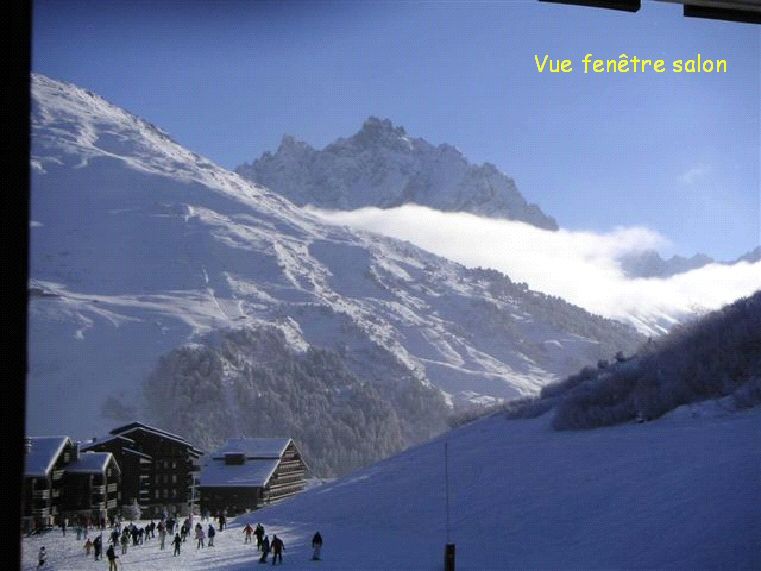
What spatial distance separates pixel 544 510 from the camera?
65.8 feet

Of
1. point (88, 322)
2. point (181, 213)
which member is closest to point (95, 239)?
point (181, 213)

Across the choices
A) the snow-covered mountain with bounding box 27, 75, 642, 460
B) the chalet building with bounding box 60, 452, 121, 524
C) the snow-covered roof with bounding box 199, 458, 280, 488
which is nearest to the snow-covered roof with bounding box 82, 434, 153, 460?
the snow-covered roof with bounding box 199, 458, 280, 488

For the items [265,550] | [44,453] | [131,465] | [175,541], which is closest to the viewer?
[265,550]

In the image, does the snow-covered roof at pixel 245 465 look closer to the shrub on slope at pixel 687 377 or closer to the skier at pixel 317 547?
the shrub on slope at pixel 687 377

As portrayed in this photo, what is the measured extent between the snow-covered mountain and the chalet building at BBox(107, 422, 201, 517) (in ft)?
140

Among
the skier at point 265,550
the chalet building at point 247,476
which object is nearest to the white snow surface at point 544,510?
the skier at point 265,550

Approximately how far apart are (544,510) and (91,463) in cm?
2283

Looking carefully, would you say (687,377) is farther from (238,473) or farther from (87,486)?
(238,473)

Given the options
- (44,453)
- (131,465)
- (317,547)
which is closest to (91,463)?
(44,453)

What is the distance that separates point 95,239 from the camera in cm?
15188

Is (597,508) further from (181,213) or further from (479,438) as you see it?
A: (181,213)

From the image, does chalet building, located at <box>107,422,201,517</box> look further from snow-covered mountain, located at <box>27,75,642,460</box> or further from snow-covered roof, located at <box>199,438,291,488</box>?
snow-covered mountain, located at <box>27,75,642,460</box>

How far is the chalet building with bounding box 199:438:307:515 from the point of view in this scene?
4397cm

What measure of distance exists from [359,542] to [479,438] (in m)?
11.9
